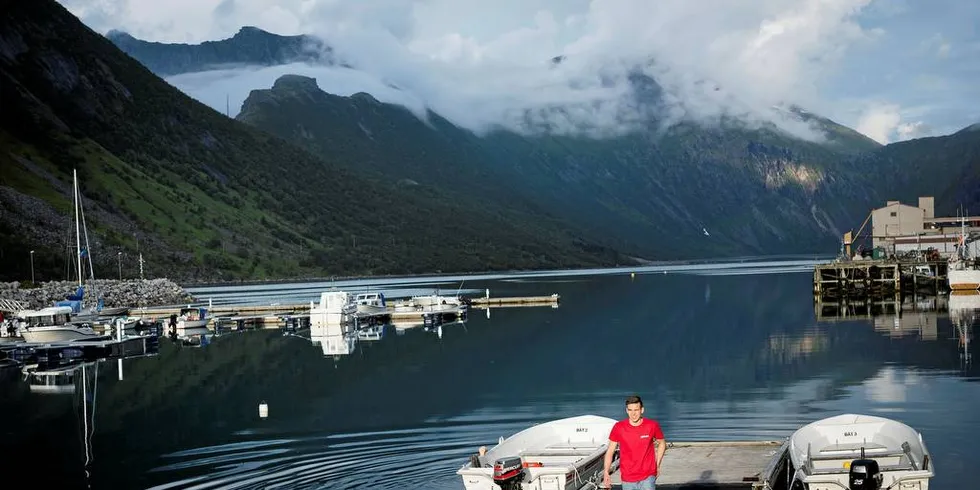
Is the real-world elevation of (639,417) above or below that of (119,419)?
above

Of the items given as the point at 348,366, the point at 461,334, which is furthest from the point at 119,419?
the point at 461,334

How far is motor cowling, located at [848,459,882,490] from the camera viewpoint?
23.1 metres

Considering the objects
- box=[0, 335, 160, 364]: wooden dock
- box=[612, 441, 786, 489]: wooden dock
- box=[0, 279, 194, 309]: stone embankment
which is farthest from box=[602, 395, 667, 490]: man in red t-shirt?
box=[0, 279, 194, 309]: stone embankment

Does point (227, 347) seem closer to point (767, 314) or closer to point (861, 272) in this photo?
point (767, 314)

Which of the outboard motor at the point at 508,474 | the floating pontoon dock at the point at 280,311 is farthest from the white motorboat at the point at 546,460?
the floating pontoon dock at the point at 280,311

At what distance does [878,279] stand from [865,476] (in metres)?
115

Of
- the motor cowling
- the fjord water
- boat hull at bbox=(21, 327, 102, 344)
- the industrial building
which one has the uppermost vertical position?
the industrial building

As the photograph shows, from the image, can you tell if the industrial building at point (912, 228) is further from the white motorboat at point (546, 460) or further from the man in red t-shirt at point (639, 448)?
the man in red t-shirt at point (639, 448)

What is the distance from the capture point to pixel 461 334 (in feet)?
294

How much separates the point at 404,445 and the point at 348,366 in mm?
30283

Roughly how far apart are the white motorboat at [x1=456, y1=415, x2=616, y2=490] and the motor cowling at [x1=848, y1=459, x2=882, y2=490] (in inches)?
232

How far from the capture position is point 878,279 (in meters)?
131

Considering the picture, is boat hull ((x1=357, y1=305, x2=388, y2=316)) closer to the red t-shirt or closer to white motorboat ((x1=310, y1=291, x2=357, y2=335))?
white motorboat ((x1=310, y1=291, x2=357, y2=335))

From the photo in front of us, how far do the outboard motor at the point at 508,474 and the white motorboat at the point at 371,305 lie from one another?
275ft
